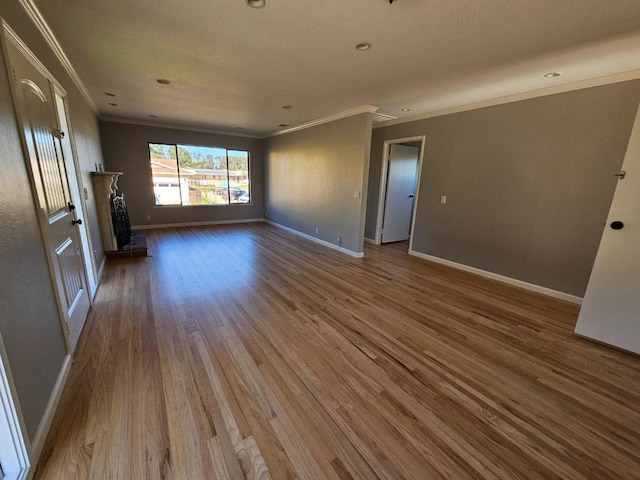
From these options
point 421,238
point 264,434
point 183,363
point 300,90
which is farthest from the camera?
point 421,238

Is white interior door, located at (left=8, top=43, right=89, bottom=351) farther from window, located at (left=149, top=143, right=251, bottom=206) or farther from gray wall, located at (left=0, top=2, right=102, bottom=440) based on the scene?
window, located at (left=149, top=143, right=251, bottom=206)

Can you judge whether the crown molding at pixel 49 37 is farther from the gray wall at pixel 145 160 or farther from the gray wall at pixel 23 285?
the gray wall at pixel 145 160

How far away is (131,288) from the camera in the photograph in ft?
10.6

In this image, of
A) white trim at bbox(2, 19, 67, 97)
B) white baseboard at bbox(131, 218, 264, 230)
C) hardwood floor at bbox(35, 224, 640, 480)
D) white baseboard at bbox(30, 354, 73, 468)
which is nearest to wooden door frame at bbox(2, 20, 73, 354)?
white trim at bbox(2, 19, 67, 97)

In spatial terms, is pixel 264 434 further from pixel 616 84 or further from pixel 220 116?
pixel 220 116

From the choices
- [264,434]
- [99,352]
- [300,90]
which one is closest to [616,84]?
[300,90]

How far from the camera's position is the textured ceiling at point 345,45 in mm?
1814

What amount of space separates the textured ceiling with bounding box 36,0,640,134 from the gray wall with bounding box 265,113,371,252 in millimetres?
979

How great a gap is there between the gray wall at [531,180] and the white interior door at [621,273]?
93 cm

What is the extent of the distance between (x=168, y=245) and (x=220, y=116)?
281 cm

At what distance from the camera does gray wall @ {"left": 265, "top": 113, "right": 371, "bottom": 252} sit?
453 centimetres

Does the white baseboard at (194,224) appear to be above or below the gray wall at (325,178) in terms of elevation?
below

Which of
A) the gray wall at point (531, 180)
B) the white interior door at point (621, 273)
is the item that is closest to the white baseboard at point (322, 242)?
the gray wall at point (531, 180)

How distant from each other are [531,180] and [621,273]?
1.58 m
